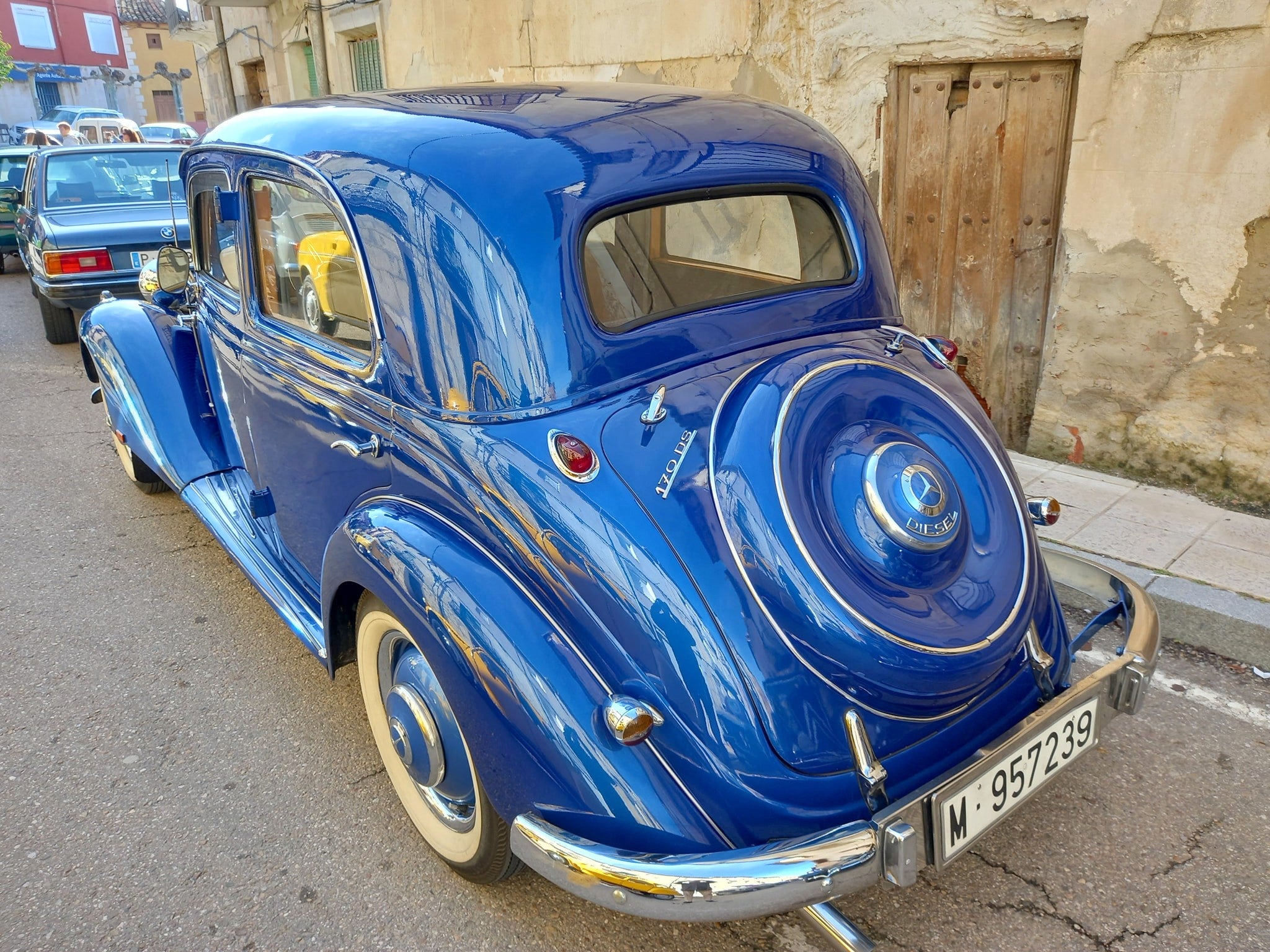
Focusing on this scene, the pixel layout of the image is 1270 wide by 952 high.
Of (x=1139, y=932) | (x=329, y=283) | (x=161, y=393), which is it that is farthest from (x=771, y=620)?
(x=161, y=393)

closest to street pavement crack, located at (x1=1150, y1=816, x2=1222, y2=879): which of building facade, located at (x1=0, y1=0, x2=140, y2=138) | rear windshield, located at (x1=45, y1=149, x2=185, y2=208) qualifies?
rear windshield, located at (x1=45, y1=149, x2=185, y2=208)

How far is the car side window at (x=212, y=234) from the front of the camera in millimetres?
3146

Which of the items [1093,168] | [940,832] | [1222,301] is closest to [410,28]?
[1093,168]

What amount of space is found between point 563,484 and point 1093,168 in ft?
11.8

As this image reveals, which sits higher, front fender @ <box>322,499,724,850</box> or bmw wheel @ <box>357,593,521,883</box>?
front fender @ <box>322,499,724,850</box>

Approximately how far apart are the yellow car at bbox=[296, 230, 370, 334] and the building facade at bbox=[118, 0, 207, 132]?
47.7 meters

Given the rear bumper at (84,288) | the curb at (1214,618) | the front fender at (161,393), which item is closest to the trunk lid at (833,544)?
the curb at (1214,618)

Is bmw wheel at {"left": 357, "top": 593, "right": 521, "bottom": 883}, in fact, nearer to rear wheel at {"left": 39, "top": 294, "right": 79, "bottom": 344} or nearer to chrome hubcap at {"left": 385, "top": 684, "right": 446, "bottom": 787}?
chrome hubcap at {"left": 385, "top": 684, "right": 446, "bottom": 787}

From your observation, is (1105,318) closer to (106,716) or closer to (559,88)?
(559,88)

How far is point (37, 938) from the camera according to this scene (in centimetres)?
218

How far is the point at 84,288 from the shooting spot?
286 inches

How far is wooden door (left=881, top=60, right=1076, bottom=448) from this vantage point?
4688mm

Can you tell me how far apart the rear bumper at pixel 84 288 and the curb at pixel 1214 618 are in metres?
7.11

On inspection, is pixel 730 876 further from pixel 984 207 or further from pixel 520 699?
pixel 984 207
